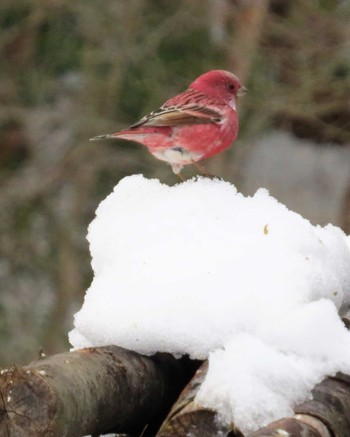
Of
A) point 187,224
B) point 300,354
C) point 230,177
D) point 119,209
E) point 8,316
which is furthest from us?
point 8,316

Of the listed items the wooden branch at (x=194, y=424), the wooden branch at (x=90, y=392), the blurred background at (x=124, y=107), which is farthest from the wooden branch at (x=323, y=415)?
the blurred background at (x=124, y=107)

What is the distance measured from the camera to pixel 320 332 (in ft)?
6.95

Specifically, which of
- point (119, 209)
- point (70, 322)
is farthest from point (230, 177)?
point (119, 209)

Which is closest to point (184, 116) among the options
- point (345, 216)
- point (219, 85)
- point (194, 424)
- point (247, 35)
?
point (219, 85)

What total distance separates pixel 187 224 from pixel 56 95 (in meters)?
10.0

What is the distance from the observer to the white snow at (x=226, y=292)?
2055mm

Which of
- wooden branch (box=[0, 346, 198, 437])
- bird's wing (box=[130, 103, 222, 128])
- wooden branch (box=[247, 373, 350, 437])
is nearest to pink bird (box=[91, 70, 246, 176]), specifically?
bird's wing (box=[130, 103, 222, 128])

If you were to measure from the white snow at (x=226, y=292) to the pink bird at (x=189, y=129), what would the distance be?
114cm

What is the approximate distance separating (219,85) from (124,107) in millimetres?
7554

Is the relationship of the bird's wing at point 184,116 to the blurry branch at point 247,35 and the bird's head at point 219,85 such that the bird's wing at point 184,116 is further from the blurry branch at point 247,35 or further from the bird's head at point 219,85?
the blurry branch at point 247,35

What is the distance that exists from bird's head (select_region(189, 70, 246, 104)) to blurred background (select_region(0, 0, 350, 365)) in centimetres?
639

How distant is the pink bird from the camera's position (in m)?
3.86

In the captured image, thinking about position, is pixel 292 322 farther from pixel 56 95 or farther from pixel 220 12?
pixel 56 95

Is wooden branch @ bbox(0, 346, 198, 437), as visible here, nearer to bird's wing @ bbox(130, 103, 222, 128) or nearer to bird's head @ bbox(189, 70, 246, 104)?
bird's wing @ bbox(130, 103, 222, 128)
